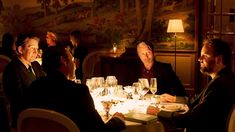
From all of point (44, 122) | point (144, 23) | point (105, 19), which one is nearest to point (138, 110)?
point (44, 122)

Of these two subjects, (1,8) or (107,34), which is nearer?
(107,34)

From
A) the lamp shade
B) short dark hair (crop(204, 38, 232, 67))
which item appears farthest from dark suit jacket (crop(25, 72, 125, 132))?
the lamp shade

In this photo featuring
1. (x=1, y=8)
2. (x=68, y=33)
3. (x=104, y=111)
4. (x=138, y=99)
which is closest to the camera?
(x=104, y=111)

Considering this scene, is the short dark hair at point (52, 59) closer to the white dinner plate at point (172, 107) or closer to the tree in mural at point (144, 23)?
the white dinner plate at point (172, 107)

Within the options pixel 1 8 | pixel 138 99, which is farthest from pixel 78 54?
pixel 138 99

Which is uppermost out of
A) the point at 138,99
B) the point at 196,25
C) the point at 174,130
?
the point at 196,25

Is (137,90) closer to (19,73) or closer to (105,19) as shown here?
(19,73)

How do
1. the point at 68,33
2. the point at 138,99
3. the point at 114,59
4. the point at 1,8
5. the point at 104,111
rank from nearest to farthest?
the point at 104,111 < the point at 138,99 < the point at 114,59 < the point at 68,33 < the point at 1,8

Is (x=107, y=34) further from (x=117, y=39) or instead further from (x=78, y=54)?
(x=78, y=54)

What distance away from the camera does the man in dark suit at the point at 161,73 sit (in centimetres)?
369

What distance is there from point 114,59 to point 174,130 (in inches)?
122

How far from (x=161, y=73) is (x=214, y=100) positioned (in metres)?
1.39

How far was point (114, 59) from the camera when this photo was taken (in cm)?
616

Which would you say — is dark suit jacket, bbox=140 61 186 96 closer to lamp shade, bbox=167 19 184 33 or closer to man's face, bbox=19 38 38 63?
man's face, bbox=19 38 38 63
